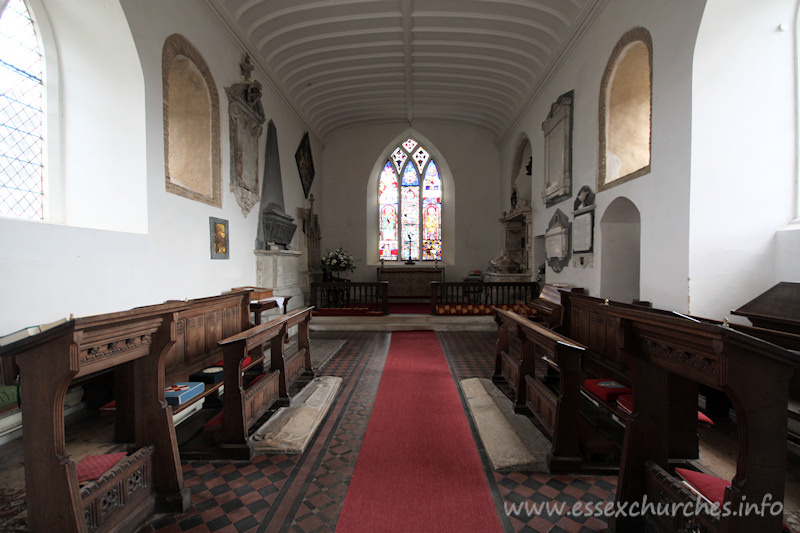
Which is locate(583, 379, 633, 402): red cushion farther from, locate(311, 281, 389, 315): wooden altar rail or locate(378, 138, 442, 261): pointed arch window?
locate(378, 138, 442, 261): pointed arch window

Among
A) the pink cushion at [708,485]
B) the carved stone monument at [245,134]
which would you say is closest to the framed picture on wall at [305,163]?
the carved stone monument at [245,134]

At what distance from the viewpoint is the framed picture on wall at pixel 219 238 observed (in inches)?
195

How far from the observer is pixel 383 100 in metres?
9.62

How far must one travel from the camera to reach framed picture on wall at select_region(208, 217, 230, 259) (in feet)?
16.3

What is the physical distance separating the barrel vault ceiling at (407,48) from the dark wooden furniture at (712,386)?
5595 millimetres

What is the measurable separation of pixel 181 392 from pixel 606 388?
3.45m

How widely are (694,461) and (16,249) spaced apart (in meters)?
5.25

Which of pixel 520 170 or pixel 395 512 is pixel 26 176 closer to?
pixel 395 512

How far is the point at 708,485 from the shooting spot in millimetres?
1644

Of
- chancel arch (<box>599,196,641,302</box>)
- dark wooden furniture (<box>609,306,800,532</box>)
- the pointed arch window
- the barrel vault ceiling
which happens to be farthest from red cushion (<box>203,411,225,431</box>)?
the pointed arch window

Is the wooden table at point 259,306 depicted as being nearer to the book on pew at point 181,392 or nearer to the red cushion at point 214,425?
the book on pew at point 181,392

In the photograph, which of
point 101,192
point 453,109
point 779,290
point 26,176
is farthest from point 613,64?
point 26,176

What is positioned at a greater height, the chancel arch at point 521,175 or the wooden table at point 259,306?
the chancel arch at point 521,175

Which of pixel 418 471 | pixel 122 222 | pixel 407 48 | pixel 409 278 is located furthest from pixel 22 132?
pixel 409 278
